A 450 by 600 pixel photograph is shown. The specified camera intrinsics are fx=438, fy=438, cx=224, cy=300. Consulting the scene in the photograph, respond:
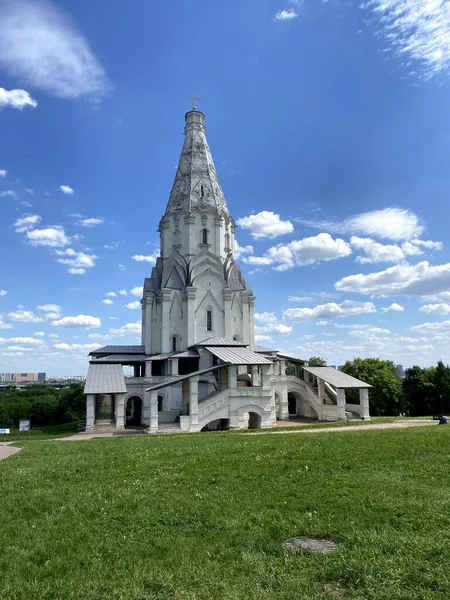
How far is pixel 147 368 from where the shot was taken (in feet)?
112

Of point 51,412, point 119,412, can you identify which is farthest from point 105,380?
point 51,412

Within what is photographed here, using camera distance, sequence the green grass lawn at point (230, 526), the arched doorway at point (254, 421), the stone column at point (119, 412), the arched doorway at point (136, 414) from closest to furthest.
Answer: the green grass lawn at point (230, 526)
the arched doorway at point (254, 421)
the stone column at point (119, 412)
the arched doorway at point (136, 414)

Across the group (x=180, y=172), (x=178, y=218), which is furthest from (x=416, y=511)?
(x=180, y=172)

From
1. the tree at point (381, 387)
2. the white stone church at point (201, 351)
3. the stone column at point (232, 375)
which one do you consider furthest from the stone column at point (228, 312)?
the tree at point (381, 387)

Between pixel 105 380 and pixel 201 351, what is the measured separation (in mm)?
7100

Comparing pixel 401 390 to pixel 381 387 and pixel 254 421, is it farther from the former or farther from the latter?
pixel 254 421

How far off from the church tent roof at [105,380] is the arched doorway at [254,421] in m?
8.42

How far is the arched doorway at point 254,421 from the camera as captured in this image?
91.6 ft

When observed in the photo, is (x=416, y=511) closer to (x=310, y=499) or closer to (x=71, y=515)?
(x=310, y=499)

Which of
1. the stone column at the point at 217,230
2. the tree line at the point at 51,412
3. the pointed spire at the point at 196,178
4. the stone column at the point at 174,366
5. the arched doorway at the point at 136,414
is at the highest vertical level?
the pointed spire at the point at 196,178

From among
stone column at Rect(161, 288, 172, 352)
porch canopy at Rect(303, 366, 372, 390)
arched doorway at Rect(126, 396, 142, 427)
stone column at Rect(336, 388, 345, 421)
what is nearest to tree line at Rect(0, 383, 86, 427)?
arched doorway at Rect(126, 396, 142, 427)

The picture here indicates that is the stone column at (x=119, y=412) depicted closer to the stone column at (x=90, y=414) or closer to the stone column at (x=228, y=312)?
the stone column at (x=90, y=414)

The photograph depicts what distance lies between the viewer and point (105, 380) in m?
29.6

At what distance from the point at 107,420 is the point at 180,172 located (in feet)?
74.3
